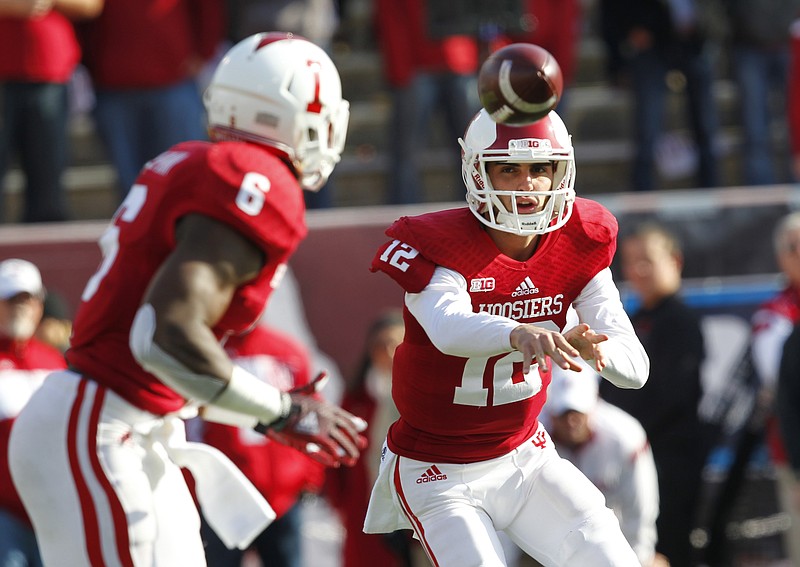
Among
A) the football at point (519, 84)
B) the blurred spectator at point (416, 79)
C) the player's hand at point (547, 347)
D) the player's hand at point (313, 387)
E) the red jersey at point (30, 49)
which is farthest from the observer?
the blurred spectator at point (416, 79)

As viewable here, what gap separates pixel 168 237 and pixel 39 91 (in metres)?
3.39

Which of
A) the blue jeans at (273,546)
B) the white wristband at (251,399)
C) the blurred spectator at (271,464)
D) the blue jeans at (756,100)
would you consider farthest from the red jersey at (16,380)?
the blue jeans at (756,100)

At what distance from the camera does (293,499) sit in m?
5.82

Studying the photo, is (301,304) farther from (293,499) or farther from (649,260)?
(649,260)

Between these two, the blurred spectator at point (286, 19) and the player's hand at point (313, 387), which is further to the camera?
the blurred spectator at point (286, 19)

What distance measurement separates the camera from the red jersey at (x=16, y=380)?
5219 mm

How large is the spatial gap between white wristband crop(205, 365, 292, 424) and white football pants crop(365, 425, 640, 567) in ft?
1.46

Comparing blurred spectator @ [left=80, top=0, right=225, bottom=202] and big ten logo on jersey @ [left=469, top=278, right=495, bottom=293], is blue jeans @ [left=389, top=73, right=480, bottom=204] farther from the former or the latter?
big ten logo on jersey @ [left=469, top=278, right=495, bottom=293]

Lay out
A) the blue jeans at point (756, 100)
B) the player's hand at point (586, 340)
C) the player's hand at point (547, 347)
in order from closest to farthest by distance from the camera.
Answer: the player's hand at point (547, 347)
the player's hand at point (586, 340)
the blue jeans at point (756, 100)

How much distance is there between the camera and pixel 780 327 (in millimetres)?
6195

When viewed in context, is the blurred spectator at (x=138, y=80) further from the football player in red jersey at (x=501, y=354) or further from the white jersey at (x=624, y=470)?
the football player in red jersey at (x=501, y=354)

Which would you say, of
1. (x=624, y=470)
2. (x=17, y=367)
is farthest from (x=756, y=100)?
(x=17, y=367)

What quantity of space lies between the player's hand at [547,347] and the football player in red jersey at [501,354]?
0.29 metres

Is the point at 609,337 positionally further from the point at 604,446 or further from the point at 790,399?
the point at 790,399
